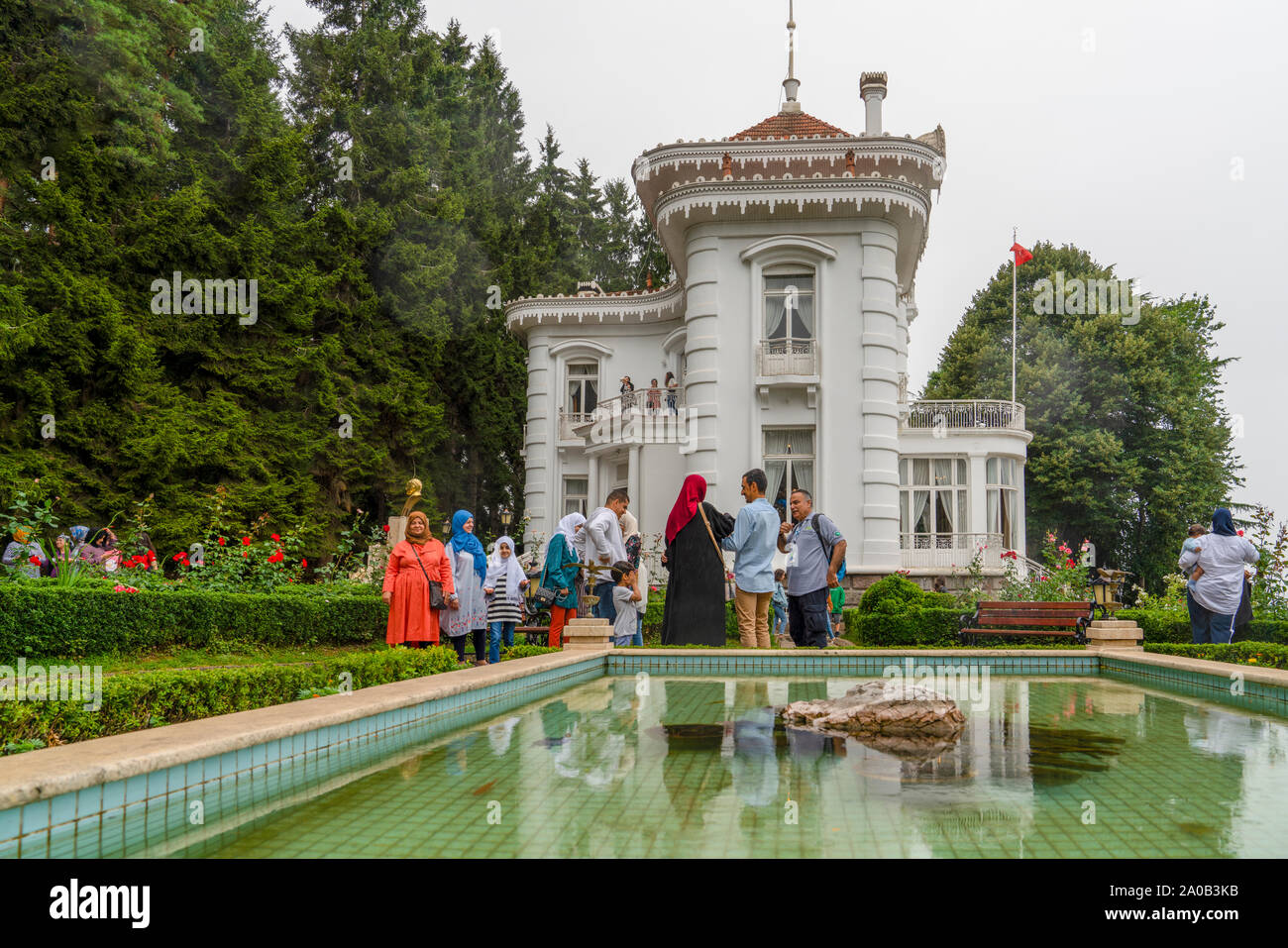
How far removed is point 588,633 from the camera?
33.2 ft

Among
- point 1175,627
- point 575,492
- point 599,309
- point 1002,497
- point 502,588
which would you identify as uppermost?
point 599,309

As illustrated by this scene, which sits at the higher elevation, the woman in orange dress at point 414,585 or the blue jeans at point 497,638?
the woman in orange dress at point 414,585

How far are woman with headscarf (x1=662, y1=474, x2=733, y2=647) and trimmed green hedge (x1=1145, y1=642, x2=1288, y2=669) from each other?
4.92 m

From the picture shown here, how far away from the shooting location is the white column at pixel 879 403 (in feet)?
64.0

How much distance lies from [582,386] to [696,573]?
16012 mm

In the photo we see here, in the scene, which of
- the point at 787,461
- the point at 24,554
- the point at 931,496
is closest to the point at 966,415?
the point at 931,496

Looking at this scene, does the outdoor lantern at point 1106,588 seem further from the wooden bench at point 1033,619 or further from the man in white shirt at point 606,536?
the man in white shirt at point 606,536

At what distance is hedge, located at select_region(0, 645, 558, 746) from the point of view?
4.16 meters

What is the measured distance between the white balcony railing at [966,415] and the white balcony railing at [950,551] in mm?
2841

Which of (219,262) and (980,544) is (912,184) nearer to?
(980,544)

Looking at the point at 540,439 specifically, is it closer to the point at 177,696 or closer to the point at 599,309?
the point at 599,309

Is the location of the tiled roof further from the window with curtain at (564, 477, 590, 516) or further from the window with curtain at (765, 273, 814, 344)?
the window with curtain at (564, 477, 590, 516)

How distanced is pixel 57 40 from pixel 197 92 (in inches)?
214

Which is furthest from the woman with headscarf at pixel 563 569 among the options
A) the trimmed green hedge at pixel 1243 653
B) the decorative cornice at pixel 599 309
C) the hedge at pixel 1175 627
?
the decorative cornice at pixel 599 309
